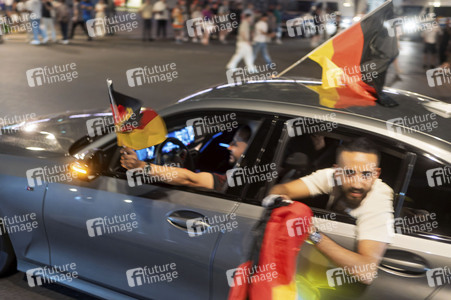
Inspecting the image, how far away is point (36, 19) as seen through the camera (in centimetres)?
1783

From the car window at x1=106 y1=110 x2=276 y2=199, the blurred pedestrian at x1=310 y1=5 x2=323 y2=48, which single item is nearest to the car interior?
the car window at x1=106 y1=110 x2=276 y2=199

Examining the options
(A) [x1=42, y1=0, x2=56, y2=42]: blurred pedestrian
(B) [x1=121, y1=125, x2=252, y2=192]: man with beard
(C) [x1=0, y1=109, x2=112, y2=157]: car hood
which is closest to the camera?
(B) [x1=121, y1=125, x2=252, y2=192]: man with beard

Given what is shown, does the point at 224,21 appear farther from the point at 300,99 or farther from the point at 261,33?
the point at 300,99

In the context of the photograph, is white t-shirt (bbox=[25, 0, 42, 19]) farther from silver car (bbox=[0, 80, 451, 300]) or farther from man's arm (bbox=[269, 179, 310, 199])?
man's arm (bbox=[269, 179, 310, 199])

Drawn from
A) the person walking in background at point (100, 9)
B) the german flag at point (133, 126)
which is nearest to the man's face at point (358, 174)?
the german flag at point (133, 126)

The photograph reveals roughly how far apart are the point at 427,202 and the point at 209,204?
1.21 meters

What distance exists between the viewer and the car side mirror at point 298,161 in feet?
10.1

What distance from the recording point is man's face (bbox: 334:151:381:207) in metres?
2.75

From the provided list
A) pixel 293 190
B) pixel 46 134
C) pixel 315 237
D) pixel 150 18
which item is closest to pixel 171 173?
pixel 293 190

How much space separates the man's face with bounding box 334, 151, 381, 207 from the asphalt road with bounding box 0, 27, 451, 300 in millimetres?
857

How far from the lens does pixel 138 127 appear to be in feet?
9.77

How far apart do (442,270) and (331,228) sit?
0.56m

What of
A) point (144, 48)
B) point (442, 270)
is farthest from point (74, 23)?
point (442, 270)

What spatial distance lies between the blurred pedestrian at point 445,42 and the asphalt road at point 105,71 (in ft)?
2.62
